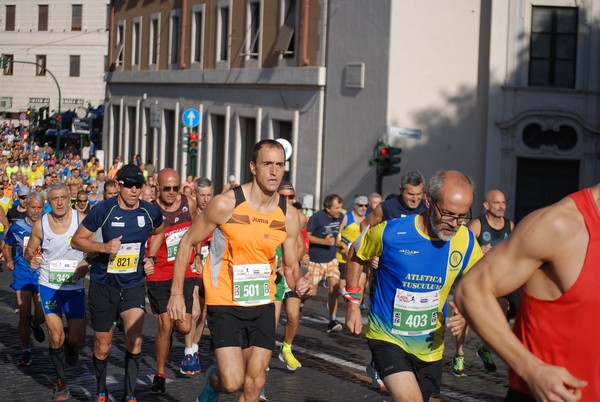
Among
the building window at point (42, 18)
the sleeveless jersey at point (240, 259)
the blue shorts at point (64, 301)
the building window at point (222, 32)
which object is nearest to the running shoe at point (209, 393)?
the sleeveless jersey at point (240, 259)

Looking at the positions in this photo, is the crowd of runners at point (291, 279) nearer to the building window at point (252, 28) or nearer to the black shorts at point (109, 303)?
the black shorts at point (109, 303)

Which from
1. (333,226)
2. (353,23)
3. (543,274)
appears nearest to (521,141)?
(353,23)

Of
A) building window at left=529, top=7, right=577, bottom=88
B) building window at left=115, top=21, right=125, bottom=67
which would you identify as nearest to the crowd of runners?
building window at left=529, top=7, right=577, bottom=88

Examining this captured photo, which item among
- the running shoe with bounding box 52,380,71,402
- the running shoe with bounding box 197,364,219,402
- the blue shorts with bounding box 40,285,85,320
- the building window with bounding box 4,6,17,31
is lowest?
the running shoe with bounding box 52,380,71,402

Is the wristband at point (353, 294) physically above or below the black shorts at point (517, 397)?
below

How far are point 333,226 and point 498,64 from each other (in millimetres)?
12845

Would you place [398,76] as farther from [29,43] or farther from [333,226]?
[29,43]

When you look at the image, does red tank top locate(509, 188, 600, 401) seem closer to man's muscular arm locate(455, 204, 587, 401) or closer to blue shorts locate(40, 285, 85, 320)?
man's muscular arm locate(455, 204, 587, 401)

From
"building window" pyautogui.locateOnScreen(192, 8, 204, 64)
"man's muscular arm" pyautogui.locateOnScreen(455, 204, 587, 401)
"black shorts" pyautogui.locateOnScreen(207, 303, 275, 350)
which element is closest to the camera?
"man's muscular arm" pyautogui.locateOnScreen(455, 204, 587, 401)

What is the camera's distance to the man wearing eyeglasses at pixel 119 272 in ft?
28.6

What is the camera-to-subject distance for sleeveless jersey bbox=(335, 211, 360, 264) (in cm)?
1416

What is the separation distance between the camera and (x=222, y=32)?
1449 inches

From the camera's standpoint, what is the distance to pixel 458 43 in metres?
26.8

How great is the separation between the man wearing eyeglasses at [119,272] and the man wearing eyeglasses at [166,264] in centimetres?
A: 53
